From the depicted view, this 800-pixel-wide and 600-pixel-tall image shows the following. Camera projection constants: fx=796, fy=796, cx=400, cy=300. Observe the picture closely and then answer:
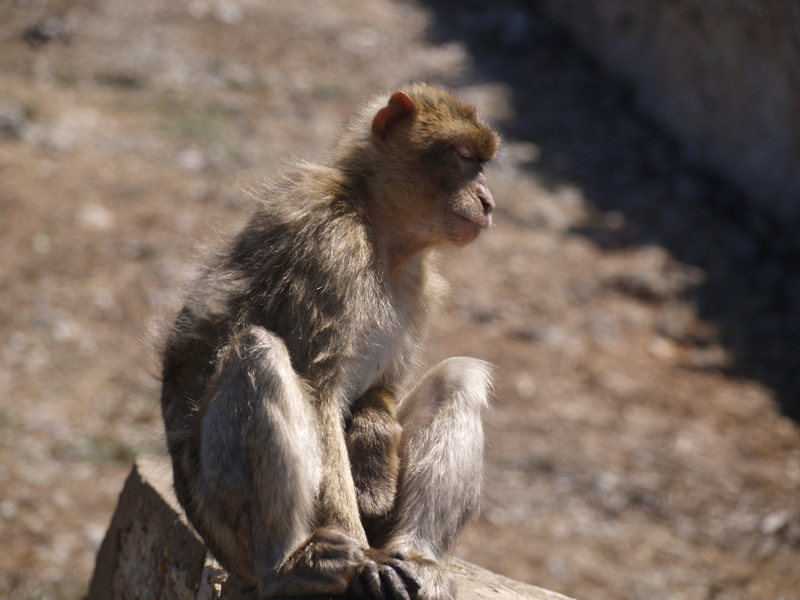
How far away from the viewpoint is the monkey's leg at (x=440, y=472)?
9.83 ft

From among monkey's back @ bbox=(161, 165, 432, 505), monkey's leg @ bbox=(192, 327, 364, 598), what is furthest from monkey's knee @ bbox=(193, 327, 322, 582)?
monkey's back @ bbox=(161, 165, 432, 505)

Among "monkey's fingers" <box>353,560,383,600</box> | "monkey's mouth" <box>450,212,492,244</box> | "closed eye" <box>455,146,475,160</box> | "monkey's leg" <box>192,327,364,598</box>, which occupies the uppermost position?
"closed eye" <box>455,146,475,160</box>

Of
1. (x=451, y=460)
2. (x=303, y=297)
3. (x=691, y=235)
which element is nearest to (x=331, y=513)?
(x=451, y=460)

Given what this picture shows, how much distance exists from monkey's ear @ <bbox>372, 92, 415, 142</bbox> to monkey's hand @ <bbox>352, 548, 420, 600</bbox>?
1794mm

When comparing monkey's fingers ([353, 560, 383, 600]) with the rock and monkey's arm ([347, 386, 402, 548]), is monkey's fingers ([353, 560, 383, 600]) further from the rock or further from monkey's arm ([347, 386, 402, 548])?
the rock

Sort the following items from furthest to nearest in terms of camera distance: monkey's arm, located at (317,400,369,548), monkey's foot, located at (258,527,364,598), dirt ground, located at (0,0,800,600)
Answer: dirt ground, located at (0,0,800,600)
monkey's arm, located at (317,400,369,548)
monkey's foot, located at (258,527,364,598)

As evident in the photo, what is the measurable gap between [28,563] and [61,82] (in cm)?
629

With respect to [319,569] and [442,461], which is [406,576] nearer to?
[319,569]

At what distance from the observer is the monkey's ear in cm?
350

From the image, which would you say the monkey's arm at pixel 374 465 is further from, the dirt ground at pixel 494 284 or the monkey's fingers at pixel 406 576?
the dirt ground at pixel 494 284

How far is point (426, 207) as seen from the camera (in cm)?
340

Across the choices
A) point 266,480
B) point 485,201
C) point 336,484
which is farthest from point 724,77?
point 266,480

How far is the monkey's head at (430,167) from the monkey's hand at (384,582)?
4.47 ft

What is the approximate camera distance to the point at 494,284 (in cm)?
795
